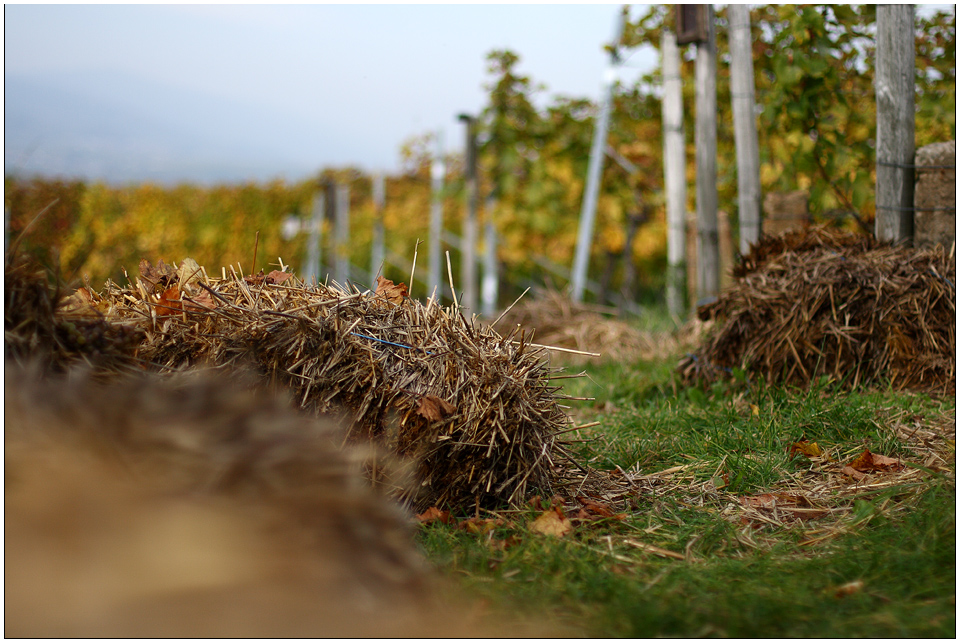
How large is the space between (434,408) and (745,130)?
487cm

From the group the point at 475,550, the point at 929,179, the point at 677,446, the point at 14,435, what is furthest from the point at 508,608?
the point at 929,179

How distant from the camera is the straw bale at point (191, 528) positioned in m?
1.21

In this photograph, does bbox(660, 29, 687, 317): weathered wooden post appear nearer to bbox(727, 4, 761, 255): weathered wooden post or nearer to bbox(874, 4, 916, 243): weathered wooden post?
bbox(727, 4, 761, 255): weathered wooden post

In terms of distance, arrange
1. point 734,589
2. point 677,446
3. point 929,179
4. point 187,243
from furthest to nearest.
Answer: point 187,243
point 929,179
point 677,446
point 734,589

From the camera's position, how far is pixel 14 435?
1452mm

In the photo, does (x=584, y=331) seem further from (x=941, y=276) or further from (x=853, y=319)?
(x=941, y=276)

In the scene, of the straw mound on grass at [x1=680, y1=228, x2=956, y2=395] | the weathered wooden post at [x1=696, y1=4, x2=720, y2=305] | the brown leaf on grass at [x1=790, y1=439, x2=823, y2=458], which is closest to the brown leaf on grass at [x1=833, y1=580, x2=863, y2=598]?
the brown leaf on grass at [x1=790, y1=439, x2=823, y2=458]

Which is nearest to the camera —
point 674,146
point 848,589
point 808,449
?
point 848,589

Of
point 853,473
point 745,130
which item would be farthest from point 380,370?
point 745,130

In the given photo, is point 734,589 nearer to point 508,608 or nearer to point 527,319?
point 508,608

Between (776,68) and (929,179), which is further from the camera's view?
(776,68)

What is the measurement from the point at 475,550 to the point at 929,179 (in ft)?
13.0

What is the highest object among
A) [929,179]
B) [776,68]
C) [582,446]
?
[776,68]

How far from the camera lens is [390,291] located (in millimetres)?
2770
